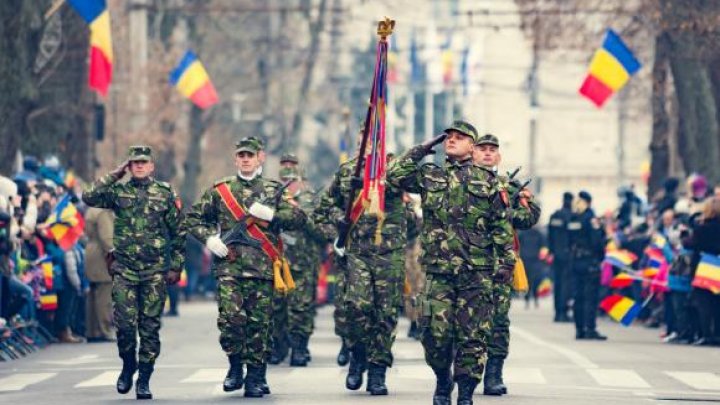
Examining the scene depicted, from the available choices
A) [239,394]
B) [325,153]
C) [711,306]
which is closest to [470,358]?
[239,394]

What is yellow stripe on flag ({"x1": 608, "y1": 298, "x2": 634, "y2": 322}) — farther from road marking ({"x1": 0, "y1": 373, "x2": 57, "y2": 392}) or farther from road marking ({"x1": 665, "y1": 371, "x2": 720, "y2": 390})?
road marking ({"x1": 0, "y1": 373, "x2": 57, "y2": 392})

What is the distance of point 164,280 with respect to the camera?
17.8 m

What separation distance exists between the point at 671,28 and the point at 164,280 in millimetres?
Answer: 17645

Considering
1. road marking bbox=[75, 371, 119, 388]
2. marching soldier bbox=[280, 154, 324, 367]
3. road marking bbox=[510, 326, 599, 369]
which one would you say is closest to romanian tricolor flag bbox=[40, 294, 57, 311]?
marching soldier bbox=[280, 154, 324, 367]

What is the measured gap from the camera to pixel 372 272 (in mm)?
18266

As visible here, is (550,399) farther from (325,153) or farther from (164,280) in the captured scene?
(325,153)

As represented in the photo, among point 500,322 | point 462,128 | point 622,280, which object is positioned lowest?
point 622,280

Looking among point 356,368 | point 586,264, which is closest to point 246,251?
point 356,368

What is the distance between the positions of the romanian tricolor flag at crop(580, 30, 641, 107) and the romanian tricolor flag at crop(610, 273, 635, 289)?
3381 mm

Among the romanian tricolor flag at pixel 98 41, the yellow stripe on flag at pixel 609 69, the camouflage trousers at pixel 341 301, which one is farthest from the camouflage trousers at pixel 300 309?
the yellow stripe on flag at pixel 609 69

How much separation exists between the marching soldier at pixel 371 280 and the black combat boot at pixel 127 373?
174 centimetres

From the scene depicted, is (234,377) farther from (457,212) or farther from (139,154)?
(457,212)

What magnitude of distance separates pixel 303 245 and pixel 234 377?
17.6 feet

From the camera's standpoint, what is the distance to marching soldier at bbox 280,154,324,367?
21.9 metres
